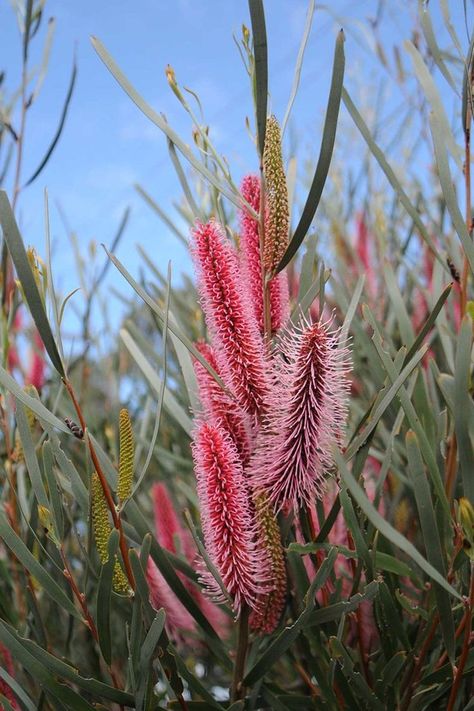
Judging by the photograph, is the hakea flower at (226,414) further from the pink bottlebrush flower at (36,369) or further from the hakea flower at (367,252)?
the hakea flower at (367,252)

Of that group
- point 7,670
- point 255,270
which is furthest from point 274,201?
point 7,670

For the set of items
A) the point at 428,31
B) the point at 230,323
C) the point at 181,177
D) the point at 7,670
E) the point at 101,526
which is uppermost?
the point at 428,31

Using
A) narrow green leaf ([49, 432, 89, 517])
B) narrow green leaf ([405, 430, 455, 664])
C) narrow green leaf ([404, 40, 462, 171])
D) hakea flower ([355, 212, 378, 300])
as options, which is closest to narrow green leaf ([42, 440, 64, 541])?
narrow green leaf ([49, 432, 89, 517])

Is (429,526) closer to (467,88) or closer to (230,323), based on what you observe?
(230,323)

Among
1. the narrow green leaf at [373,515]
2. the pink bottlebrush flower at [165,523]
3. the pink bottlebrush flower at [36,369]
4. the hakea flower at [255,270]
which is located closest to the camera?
the narrow green leaf at [373,515]

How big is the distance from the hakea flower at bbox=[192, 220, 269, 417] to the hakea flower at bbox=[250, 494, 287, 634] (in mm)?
57

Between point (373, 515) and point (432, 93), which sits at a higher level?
point (432, 93)

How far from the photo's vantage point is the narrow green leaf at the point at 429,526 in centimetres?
39

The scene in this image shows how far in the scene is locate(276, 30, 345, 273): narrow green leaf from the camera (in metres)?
0.40

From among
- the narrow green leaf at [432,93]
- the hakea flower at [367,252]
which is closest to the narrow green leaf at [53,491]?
the narrow green leaf at [432,93]

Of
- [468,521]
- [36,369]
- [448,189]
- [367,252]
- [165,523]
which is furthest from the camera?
[367,252]

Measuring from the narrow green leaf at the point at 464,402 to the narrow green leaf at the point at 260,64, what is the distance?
160 mm

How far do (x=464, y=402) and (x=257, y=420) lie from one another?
119mm

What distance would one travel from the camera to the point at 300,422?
424 mm
